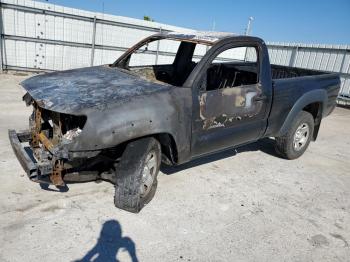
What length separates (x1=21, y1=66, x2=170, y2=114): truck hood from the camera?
128 inches

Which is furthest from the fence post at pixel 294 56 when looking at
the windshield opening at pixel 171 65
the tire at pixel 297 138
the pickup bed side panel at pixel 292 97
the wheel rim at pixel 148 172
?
the wheel rim at pixel 148 172

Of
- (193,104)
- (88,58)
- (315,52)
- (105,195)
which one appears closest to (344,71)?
(315,52)

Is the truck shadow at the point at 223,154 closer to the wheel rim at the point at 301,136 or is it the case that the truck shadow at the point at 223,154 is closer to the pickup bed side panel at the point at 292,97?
the wheel rim at the point at 301,136

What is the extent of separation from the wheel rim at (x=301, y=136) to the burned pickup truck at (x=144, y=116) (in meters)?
0.47

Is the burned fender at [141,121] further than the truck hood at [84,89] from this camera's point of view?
No

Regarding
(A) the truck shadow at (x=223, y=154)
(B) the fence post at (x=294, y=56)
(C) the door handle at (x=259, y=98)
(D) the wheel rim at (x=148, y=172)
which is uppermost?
(B) the fence post at (x=294, y=56)

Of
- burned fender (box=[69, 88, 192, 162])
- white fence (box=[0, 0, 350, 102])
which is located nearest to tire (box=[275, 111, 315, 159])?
burned fender (box=[69, 88, 192, 162])

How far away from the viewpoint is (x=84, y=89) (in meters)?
3.67

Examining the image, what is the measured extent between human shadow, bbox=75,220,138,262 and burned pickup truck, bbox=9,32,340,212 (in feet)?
1.03

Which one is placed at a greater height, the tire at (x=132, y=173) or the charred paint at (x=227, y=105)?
the charred paint at (x=227, y=105)

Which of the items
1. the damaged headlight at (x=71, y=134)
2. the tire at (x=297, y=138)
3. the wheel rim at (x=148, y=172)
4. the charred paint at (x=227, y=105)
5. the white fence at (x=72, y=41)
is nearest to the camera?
the damaged headlight at (x=71, y=134)

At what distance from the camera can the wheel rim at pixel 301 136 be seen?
571 cm

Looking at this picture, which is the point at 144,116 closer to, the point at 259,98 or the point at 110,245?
the point at 110,245

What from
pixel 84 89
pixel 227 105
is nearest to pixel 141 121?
pixel 84 89
